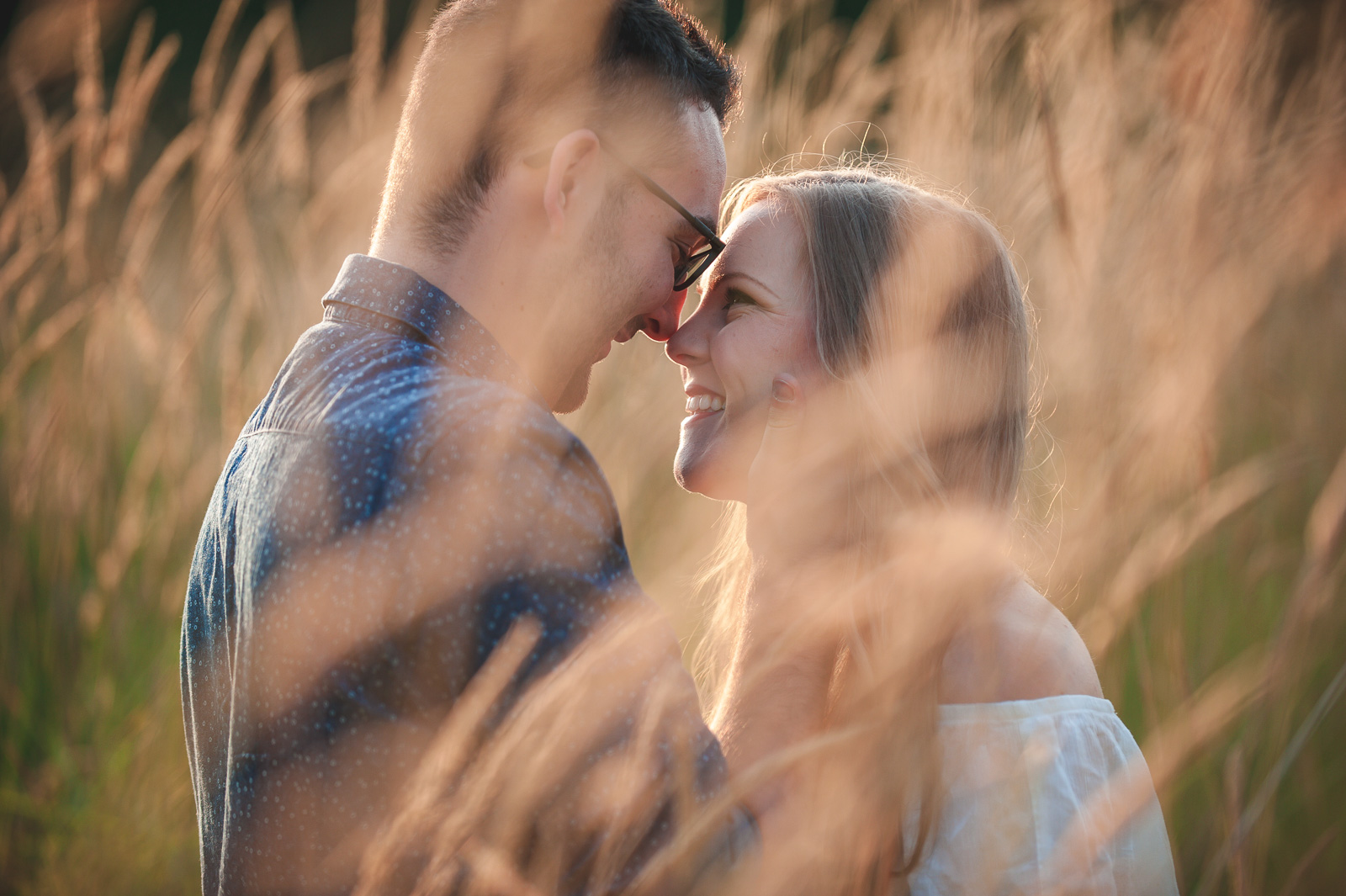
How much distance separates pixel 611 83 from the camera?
62.7 inches

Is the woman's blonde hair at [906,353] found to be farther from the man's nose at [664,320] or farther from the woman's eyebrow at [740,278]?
the man's nose at [664,320]

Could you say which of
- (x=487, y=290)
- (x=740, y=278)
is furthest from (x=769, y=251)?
(x=487, y=290)

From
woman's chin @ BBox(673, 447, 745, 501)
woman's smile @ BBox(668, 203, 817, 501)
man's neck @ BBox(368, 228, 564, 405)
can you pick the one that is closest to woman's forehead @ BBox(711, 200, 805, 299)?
woman's smile @ BBox(668, 203, 817, 501)

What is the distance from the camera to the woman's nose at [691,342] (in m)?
1.85

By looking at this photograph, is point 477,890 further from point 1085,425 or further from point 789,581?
point 1085,425

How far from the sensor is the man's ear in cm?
148

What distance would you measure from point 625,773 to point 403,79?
8.01ft

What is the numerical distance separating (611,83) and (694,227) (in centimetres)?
30

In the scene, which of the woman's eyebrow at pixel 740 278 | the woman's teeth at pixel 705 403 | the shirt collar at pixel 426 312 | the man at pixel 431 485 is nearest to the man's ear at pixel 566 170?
the man at pixel 431 485

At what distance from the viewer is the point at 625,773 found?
908mm

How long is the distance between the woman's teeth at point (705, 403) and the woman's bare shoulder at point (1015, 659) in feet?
2.24

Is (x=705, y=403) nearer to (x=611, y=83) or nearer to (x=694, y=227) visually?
(x=694, y=227)

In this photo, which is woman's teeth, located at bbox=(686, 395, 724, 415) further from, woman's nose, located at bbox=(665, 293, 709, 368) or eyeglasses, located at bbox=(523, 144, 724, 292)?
eyeglasses, located at bbox=(523, 144, 724, 292)

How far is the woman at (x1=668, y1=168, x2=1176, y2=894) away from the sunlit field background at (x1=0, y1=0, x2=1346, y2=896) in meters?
0.16
